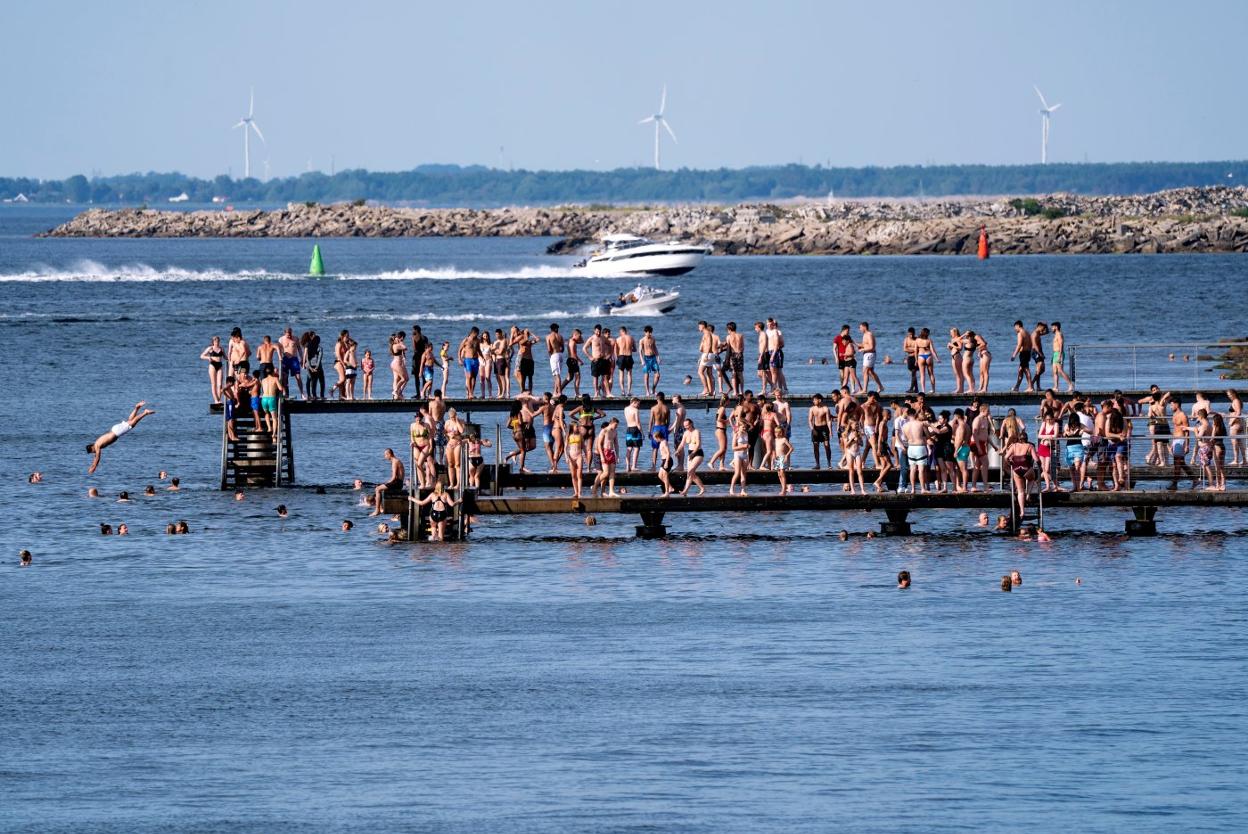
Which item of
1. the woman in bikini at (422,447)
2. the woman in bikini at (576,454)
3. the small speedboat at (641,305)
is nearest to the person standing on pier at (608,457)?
the woman in bikini at (576,454)

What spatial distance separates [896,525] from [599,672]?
13792 mm

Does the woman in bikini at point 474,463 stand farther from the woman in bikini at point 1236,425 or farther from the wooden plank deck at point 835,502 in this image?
the woman in bikini at point 1236,425

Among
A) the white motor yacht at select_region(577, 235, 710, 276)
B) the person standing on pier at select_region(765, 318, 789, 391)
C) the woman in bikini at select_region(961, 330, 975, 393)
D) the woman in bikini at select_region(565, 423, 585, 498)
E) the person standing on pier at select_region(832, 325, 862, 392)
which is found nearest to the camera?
the woman in bikini at select_region(565, 423, 585, 498)

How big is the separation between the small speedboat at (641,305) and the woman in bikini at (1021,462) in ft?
208

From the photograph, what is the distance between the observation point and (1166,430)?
46094mm

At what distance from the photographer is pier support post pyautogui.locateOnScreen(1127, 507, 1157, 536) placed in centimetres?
4375

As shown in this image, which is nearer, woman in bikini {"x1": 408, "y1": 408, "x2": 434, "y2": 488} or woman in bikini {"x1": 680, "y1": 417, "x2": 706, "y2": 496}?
woman in bikini {"x1": 408, "y1": 408, "x2": 434, "y2": 488}

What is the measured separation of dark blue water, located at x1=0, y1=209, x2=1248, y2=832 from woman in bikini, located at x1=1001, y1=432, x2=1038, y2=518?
1.43m

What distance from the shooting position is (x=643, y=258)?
477 ft

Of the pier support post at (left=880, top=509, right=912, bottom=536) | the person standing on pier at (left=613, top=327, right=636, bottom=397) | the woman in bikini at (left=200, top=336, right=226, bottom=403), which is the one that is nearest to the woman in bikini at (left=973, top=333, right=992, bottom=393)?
the person standing on pier at (left=613, top=327, right=636, bottom=397)

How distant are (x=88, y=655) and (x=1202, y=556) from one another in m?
22.3

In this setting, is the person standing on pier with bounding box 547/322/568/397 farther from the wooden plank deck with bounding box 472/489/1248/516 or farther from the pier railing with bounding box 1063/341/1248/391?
the pier railing with bounding box 1063/341/1248/391

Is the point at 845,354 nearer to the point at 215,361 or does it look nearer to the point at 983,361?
the point at 983,361

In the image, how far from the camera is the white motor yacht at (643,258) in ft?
464
